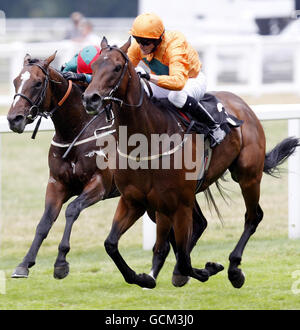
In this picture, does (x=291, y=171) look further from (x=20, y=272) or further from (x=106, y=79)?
(x=106, y=79)

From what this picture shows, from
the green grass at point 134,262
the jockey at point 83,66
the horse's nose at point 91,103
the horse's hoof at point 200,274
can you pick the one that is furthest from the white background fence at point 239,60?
the horse's nose at point 91,103

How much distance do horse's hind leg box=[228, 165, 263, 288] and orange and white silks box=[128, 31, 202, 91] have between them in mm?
989

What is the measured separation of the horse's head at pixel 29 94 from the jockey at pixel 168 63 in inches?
26.2

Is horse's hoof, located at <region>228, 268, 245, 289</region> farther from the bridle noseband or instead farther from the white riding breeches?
the bridle noseband

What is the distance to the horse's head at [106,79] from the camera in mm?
4734

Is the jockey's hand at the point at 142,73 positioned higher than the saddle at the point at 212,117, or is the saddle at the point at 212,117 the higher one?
the jockey's hand at the point at 142,73

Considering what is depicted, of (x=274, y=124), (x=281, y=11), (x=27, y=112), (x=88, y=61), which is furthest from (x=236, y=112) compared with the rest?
(x=281, y=11)

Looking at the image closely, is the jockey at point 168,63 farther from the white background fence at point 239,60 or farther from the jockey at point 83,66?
the white background fence at point 239,60

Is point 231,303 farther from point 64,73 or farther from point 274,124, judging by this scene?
point 274,124

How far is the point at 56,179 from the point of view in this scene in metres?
6.19

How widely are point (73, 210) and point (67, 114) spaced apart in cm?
68

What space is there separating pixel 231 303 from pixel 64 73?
1.94 metres

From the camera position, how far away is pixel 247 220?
639 cm
